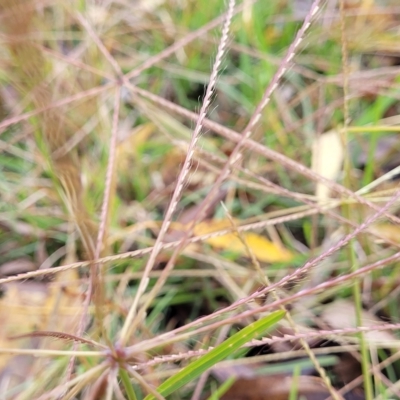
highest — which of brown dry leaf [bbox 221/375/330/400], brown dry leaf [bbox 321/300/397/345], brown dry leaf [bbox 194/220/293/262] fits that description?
brown dry leaf [bbox 194/220/293/262]

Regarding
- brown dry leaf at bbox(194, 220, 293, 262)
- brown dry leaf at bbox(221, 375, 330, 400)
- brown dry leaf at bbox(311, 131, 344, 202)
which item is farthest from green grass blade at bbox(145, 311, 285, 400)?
brown dry leaf at bbox(311, 131, 344, 202)

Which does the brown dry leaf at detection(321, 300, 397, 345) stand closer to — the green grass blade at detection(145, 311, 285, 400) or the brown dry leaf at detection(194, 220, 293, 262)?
the brown dry leaf at detection(194, 220, 293, 262)

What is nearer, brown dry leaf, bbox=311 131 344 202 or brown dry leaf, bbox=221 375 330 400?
brown dry leaf, bbox=221 375 330 400

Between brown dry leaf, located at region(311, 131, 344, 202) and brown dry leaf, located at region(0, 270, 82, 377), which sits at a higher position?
brown dry leaf, located at region(311, 131, 344, 202)

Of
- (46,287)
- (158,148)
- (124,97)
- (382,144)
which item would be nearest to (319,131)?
(382,144)

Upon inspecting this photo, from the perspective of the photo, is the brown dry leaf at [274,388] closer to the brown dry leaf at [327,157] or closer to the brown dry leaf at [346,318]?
the brown dry leaf at [346,318]

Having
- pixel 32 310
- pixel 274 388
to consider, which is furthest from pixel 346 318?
pixel 32 310

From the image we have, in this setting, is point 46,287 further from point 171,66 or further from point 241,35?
Answer: point 241,35
